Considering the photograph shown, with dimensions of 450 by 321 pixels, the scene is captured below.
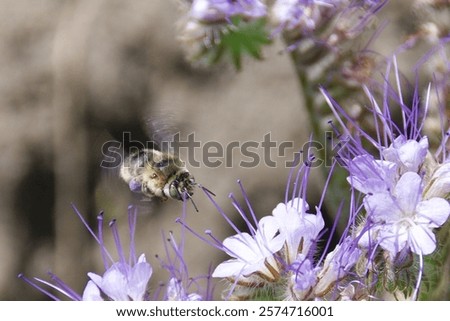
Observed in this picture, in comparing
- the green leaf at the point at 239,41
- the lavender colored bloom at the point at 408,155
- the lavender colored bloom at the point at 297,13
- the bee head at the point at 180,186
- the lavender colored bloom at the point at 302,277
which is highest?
the lavender colored bloom at the point at 297,13

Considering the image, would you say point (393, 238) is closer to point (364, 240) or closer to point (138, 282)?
point (364, 240)

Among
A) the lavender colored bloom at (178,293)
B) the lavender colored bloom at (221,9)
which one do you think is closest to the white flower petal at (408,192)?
the lavender colored bloom at (178,293)

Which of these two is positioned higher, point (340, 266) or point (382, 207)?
point (382, 207)

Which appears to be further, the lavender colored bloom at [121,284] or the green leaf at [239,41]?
the green leaf at [239,41]

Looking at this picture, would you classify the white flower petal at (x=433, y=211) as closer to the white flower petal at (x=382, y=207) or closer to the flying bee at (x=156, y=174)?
the white flower petal at (x=382, y=207)

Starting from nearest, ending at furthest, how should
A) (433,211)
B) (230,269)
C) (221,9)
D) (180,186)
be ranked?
1. (433,211)
2. (230,269)
3. (180,186)
4. (221,9)

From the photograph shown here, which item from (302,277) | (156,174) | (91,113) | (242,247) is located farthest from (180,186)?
(91,113)
